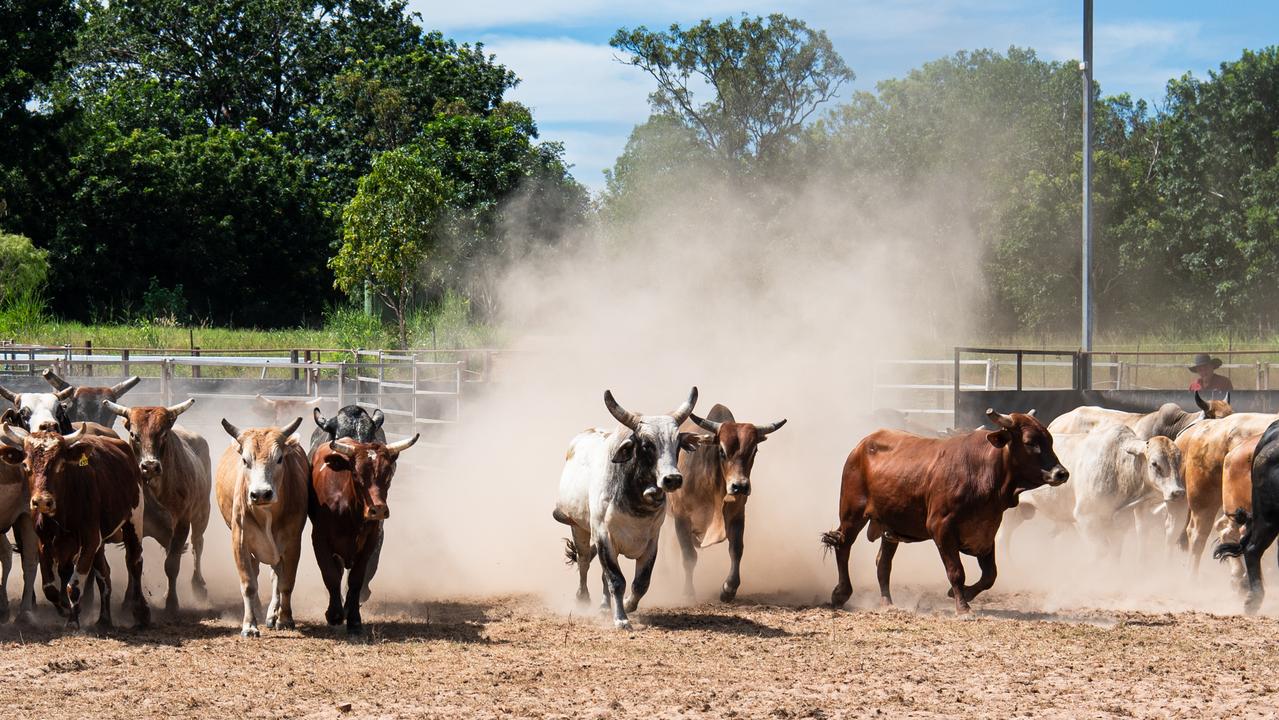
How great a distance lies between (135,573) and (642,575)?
347 centimetres

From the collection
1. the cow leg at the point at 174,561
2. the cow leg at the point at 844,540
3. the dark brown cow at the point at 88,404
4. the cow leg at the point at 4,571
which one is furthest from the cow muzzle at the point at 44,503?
the cow leg at the point at 844,540

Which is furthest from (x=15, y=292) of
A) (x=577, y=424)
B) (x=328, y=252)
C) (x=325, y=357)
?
(x=577, y=424)

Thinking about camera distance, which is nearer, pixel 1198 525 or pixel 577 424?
pixel 1198 525

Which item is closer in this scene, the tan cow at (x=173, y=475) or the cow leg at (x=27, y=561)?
the cow leg at (x=27, y=561)

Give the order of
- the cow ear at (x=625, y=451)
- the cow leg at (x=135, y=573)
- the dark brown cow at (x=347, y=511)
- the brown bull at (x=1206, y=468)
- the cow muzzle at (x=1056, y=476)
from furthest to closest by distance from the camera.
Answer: the brown bull at (x=1206, y=468) < the cow muzzle at (x=1056, y=476) < the cow ear at (x=625, y=451) < the cow leg at (x=135, y=573) < the dark brown cow at (x=347, y=511)

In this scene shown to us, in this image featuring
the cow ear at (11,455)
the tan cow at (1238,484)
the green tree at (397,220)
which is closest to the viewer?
the cow ear at (11,455)

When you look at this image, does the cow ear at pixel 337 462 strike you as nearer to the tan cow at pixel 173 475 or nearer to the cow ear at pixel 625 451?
the tan cow at pixel 173 475

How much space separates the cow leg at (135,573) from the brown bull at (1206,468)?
832 cm

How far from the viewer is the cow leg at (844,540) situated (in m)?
10.7

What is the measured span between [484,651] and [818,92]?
96.7ft

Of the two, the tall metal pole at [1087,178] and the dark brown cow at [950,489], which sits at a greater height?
the tall metal pole at [1087,178]

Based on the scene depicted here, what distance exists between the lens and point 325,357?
31.8 m

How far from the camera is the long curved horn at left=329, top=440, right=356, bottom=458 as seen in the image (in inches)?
370

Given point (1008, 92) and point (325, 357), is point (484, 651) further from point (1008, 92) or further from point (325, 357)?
point (1008, 92)
